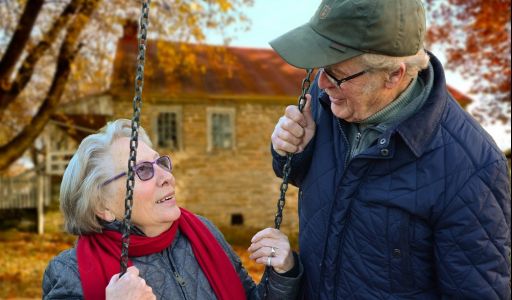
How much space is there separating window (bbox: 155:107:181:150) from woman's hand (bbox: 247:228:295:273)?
14318 millimetres

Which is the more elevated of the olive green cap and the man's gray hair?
the olive green cap

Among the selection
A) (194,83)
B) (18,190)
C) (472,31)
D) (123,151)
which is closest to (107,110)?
(194,83)

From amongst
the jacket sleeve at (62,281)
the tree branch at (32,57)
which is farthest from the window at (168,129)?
the jacket sleeve at (62,281)

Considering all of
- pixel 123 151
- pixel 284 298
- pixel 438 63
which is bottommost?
pixel 284 298

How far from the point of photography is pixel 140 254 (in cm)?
210

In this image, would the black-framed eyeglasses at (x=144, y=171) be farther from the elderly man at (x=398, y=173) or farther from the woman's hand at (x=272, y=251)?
the elderly man at (x=398, y=173)

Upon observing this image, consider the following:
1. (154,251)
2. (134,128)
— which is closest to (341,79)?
(134,128)

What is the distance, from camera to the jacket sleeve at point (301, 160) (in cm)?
206

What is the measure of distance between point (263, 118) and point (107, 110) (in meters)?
4.80

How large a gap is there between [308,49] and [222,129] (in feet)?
48.9

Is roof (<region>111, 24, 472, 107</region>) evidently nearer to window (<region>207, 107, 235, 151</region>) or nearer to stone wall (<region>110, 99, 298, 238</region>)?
stone wall (<region>110, 99, 298, 238</region>)

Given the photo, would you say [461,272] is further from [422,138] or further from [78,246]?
[78,246]

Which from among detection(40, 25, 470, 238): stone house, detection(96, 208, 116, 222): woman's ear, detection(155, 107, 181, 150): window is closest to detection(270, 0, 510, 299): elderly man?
detection(96, 208, 116, 222): woman's ear

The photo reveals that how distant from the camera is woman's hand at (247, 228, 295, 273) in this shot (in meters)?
2.08
